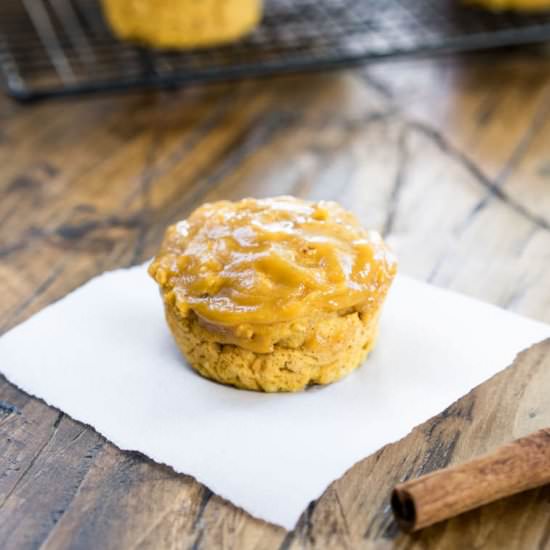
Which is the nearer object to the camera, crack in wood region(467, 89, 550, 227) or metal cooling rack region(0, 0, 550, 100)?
crack in wood region(467, 89, 550, 227)

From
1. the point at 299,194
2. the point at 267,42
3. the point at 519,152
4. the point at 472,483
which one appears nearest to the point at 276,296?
the point at 472,483

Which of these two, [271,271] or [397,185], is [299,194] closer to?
[397,185]

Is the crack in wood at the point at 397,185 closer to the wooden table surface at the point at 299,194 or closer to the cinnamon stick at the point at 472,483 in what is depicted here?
the wooden table surface at the point at 299,194

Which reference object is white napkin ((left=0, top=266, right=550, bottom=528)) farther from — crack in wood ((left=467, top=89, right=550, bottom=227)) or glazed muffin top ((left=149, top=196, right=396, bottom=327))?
crack in wood ((left=467, top=89, right=550, bottom=227))

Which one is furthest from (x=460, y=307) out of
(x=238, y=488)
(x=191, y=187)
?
(x=191, y=187)

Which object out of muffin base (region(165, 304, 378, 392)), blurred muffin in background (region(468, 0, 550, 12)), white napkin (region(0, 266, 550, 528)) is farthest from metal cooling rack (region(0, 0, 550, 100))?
muffin base (region(165, 304, 378, 392))

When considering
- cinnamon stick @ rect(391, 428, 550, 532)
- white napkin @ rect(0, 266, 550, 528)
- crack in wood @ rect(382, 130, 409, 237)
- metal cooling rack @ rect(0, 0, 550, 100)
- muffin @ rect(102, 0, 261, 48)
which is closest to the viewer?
cinnamon stick @ rect(391, 428, 550, 532)
